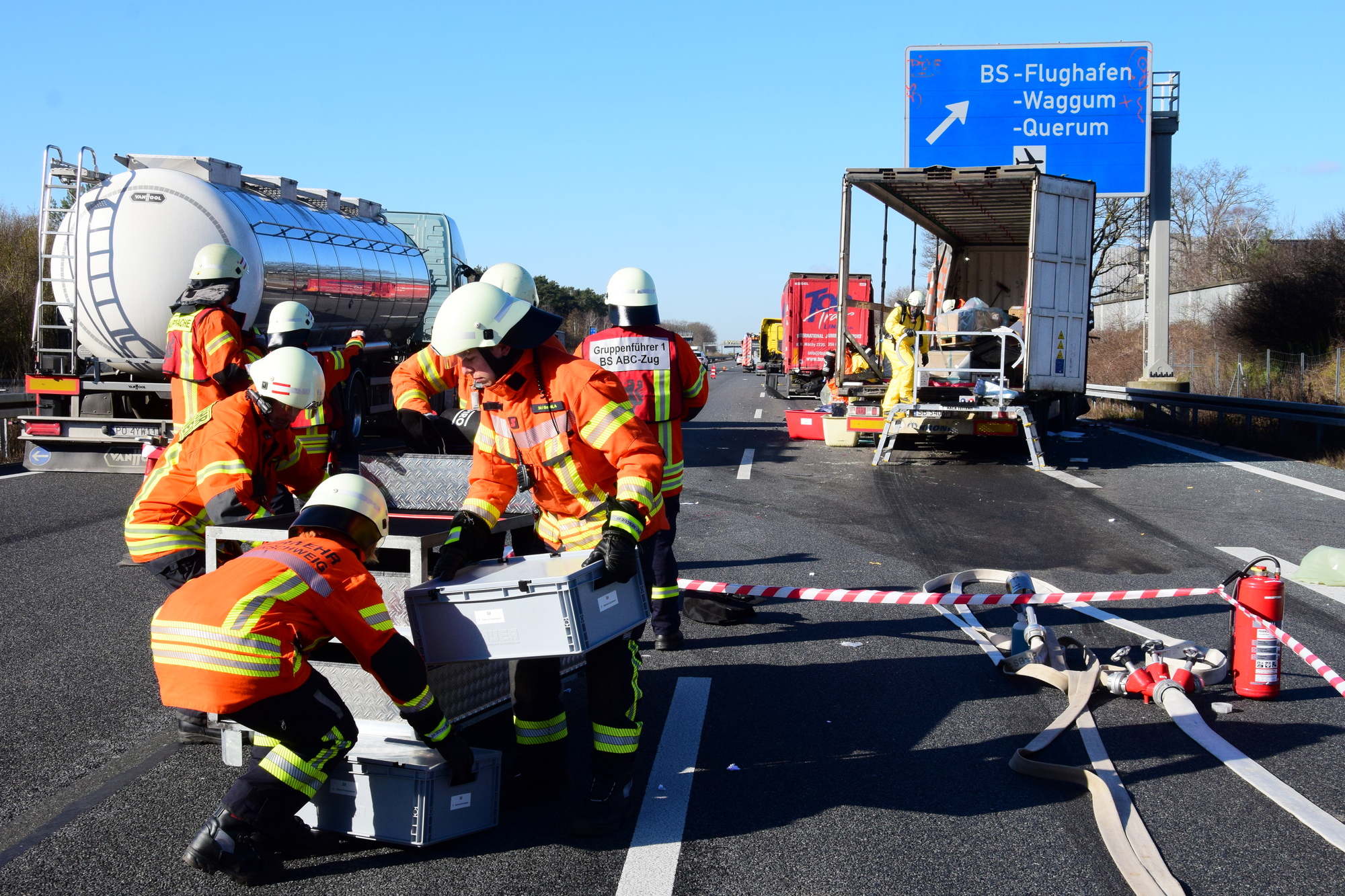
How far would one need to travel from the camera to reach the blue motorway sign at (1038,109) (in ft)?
68.9

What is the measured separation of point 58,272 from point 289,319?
20.9ft

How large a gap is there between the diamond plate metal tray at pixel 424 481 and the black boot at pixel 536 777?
1609 mm

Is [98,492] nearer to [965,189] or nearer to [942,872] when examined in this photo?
[942,872]

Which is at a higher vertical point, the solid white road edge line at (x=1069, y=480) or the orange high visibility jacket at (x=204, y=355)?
the orange high visibility jacket at (x=204, y=355)

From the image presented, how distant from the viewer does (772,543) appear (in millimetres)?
8633

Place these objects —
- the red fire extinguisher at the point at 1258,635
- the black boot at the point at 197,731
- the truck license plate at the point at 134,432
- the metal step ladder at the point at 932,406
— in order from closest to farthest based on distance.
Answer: the black boot at the point at 197,731, the red fire extinguisher at the point at 1258,635, the truck license plate at the point at 134,432, the metal step ladder at the point at 932,406

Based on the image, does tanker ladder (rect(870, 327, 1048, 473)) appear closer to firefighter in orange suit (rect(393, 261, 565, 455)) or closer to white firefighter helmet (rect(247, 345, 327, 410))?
firefighter in orange suit (rect(393, 261, 565, 455))

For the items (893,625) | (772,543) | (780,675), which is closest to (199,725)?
(780,675)

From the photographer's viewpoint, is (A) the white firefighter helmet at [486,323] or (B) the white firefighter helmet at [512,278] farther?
(B) the white firefighter helmet at [512,278]

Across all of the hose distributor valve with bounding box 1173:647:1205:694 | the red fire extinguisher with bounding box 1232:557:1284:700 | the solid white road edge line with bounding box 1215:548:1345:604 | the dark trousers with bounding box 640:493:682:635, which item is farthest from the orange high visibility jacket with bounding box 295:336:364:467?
the solid white road edge line with bounding box 1215:548:1345:604

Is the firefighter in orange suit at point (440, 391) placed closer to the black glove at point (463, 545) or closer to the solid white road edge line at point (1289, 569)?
the black glove at point (463, 545)

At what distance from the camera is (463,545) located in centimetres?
383

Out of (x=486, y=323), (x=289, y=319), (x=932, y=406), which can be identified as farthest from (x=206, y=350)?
(x=932, y=406)

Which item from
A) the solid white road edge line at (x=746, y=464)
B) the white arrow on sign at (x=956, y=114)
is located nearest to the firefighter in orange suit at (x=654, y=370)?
the solid white road edge line at (x=746, y=464)
